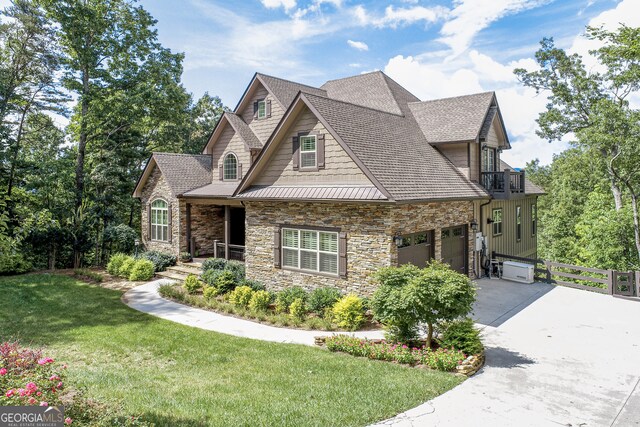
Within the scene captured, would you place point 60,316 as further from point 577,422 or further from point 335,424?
→ point 577,422

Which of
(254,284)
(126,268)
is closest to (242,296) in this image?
(254,284)

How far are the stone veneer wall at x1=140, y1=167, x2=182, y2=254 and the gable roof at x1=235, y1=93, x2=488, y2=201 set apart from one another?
646cm

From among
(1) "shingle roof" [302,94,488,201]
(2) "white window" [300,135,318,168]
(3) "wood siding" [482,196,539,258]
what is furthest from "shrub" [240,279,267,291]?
(3) "wood siding" [482,196,539,258]

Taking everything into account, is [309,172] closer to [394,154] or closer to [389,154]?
[389,154]

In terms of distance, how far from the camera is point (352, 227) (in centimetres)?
1221

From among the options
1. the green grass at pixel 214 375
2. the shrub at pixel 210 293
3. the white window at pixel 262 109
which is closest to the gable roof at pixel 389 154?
the shrub at pixel 210 293

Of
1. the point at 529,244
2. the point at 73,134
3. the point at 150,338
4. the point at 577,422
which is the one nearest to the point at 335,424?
the point at 577,422

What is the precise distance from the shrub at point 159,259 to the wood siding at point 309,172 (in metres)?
7.38

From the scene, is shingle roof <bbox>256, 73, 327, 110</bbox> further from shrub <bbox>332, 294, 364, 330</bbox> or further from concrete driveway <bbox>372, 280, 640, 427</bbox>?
concrete driveway <bbox>372, 280, 640, 427</bbox>

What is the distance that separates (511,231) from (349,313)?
1356cm

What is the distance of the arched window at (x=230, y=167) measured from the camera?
20.0 meters

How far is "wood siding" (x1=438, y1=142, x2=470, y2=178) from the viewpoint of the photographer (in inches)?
645

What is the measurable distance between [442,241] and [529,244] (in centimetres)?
1168

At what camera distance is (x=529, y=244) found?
2289 centimetres
